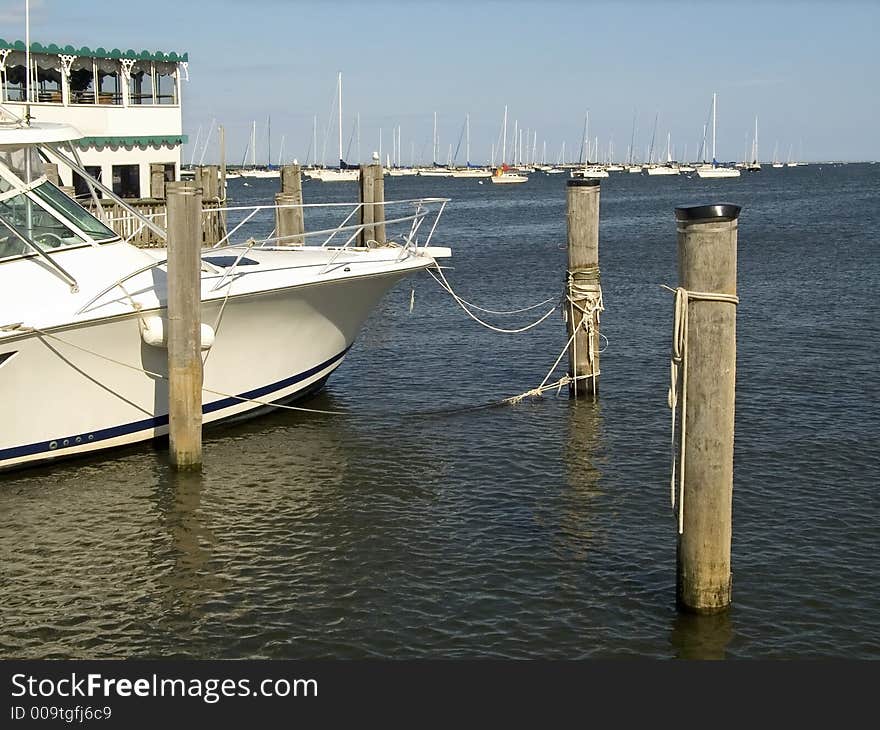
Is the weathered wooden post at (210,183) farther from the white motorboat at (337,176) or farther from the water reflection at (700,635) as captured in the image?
the white motorboat at (337,176)

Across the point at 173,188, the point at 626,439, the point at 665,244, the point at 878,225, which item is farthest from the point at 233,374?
the point at 878,225

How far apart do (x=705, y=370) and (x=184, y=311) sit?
625 cm

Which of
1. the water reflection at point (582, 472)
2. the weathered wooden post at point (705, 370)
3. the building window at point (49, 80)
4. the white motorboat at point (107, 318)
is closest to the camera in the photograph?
the weathered wooden post at point (705, 370)

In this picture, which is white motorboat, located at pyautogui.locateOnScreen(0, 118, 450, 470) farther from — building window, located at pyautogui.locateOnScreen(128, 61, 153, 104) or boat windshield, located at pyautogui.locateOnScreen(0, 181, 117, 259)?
building window, located at pyautogui.locateOnScreen(128, 61, 153, 104)

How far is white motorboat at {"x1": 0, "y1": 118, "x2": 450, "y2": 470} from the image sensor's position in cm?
1332

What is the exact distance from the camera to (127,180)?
100ft

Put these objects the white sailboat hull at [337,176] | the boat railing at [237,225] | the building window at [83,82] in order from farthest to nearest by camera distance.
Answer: the white sailboat hull at [337,176] < the building window at [83,82] < the boat railing at [237,225]

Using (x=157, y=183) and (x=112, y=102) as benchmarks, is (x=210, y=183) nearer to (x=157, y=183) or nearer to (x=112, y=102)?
(x=157, y=183)

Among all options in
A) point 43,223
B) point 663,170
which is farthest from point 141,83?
point 663,170

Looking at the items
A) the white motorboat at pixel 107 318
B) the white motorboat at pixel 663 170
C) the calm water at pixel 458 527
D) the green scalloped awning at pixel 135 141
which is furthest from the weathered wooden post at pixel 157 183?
the white motorboat at pixel 663 170

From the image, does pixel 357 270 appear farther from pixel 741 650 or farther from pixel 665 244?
pixel 665 244

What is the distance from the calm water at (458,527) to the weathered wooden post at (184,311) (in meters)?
0.79

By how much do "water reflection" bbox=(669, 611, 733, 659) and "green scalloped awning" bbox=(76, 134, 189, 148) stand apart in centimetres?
2230

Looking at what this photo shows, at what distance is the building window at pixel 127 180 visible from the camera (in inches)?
1191
